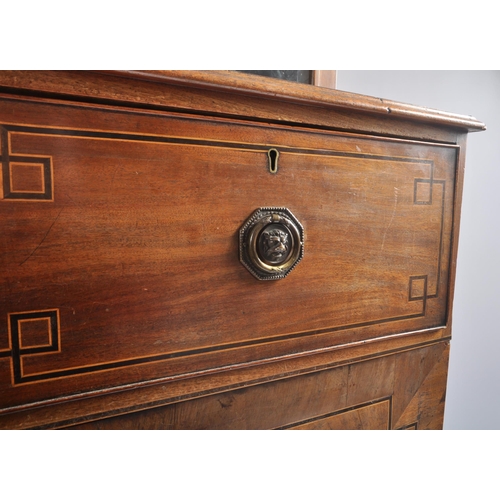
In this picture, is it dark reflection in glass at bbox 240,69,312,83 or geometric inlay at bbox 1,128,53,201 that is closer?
geometric inlay at bbox 1,128,53,201

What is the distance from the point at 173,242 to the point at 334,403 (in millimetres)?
306

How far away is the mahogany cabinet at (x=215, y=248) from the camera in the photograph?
1.13ft

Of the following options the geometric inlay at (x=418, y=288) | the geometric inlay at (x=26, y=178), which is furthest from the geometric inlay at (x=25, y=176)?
the geometric inlay at (x=418, y=288)

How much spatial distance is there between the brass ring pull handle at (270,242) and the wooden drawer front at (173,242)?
0.01 m

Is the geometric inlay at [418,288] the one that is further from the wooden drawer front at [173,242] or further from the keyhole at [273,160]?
the keyhole at [273,160]

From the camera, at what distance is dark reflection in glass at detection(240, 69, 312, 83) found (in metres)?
0.78

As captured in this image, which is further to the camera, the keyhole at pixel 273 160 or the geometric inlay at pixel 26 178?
the keyhole at pixel 273 160

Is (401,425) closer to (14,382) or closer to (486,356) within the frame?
(14,382)

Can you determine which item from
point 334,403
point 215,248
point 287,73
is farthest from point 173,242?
point 287,73

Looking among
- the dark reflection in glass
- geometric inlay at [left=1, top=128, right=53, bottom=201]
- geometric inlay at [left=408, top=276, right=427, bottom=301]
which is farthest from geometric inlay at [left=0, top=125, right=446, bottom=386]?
the dark reflection in glass

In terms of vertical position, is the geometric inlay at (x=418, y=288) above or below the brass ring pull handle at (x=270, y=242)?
below

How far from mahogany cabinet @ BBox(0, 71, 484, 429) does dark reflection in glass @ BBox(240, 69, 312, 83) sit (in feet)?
1.17

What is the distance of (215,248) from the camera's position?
42 centimetres

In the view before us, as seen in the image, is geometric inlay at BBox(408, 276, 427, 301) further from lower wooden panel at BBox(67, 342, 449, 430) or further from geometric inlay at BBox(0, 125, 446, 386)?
geometric inlay at BBox(0, 125, 446, 386)
